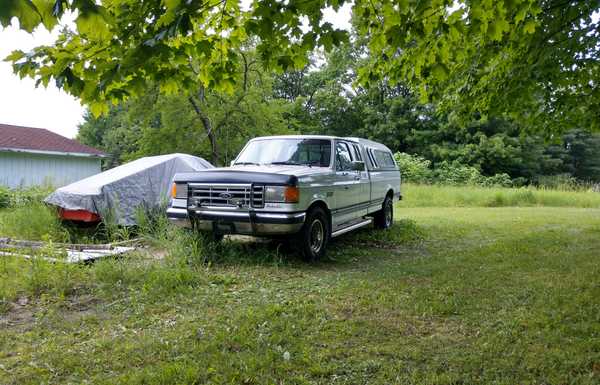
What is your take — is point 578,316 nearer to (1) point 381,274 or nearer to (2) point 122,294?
(1) point 381,274

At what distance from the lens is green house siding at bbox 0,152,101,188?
829 inches

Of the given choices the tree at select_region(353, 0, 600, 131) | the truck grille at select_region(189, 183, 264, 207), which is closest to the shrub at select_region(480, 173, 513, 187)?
the tree at select_region(353, 0, 600, 131)

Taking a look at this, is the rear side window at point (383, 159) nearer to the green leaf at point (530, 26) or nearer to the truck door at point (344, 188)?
the truck door at point (344, 188)

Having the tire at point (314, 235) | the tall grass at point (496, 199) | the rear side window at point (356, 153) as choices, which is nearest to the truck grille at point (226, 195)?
the tire at point (314, 235)

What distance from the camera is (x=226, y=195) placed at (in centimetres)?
687

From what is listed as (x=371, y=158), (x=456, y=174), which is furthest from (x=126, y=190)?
(x=456, y=174)

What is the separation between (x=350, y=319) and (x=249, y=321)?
97 centimetres

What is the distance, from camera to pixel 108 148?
43.1 meters

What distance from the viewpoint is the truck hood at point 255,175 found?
6.64m

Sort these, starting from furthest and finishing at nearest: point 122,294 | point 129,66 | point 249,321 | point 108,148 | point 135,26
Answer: point 108,148, point 122,294, point 249,321, point 135,26, point 129,66

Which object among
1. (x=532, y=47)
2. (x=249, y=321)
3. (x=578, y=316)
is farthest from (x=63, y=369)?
(x=532, y=47)

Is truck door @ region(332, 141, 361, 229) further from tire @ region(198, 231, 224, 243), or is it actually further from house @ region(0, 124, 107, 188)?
house @ region(0, 124, 107, 188)

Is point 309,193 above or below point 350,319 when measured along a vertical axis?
above

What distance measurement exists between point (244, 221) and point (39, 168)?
19697 mm
